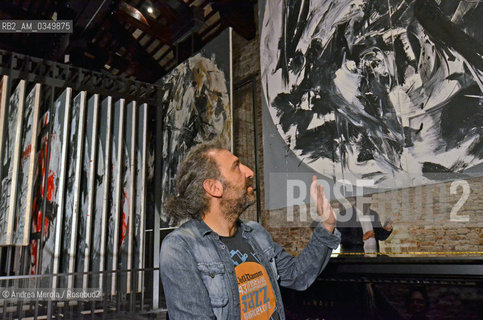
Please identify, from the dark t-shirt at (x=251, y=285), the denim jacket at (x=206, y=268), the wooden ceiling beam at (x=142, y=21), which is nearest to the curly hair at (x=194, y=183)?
the denim jacket at (x=206, y=268)

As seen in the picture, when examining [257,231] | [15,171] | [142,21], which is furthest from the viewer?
[142,21]

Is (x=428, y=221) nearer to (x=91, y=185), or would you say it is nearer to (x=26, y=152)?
(x=91, y=185)

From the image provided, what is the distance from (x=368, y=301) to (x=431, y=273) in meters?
0.61

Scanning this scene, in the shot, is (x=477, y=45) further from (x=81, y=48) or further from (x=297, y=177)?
(x=81, y=48)

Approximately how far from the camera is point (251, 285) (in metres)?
1.74

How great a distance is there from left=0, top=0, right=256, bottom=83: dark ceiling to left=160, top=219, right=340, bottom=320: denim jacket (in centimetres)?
441

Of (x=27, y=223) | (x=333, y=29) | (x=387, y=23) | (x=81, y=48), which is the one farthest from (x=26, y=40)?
(x=387, y=23)

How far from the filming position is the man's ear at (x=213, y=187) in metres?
1.91

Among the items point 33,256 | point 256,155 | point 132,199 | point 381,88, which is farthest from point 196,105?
point 33,256

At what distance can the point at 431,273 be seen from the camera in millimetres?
2699

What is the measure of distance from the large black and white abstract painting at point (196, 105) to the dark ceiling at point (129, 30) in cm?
44

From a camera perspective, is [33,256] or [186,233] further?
[33,256]

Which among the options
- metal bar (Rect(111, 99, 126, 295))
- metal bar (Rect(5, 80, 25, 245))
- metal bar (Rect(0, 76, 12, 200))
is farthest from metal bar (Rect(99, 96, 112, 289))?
metal bar (Rect(0, 76, 12, 200))

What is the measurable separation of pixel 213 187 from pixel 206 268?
0.45 metres
